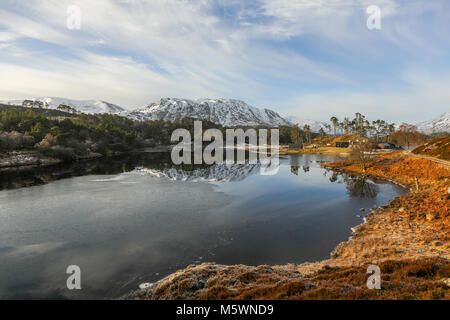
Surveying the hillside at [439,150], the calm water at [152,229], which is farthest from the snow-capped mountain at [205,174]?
the hillside at [439,150]

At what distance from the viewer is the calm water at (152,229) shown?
16.1 m

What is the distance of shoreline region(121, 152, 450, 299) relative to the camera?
33.8 feet

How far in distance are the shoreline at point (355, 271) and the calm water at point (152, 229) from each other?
2.00 meters

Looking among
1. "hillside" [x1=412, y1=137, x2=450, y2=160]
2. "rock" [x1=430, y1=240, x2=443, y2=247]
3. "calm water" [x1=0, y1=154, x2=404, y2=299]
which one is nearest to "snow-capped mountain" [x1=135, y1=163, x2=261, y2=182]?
"calm water" [x1=0, y1=154, x2=404, y2=299]

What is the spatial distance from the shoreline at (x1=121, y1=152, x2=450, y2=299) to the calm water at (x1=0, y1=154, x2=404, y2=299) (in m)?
2.00

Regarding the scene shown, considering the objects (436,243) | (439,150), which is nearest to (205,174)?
(436,243)

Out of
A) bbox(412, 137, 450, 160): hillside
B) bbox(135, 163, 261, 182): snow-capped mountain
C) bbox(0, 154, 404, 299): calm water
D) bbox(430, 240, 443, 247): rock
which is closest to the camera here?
bbox(0, 154, 404, 299): calm water

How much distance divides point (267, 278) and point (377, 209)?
23.3 metres

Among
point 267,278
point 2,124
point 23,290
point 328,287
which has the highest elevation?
point 2,124

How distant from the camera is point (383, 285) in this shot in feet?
34.7

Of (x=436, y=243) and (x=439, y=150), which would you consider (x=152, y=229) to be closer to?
(x=436, y=243)

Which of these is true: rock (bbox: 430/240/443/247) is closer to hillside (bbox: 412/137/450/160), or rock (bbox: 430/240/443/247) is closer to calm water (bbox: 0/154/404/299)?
calm water (bbox: 0/154/404/299)

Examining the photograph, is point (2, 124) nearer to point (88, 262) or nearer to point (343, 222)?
point (88, 262)
